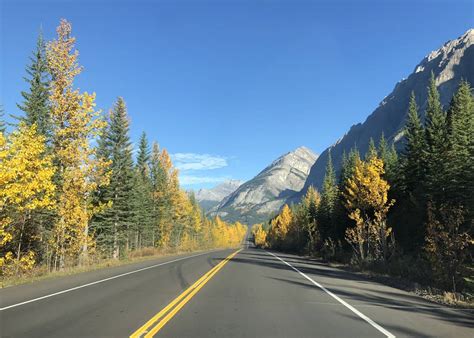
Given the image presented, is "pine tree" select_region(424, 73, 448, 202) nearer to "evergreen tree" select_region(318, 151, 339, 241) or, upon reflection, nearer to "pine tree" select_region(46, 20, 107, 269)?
"evergreen tree" select_region(318, 151, 339, 241)

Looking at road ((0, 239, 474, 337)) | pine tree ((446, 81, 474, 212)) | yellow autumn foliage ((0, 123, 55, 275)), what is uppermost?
pine tree ((446, 81, 474, 212))

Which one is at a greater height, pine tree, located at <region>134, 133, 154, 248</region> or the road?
pine tree, located at <region>134, 133, 154, 248</region>

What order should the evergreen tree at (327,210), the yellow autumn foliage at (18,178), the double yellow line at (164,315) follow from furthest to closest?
1. the evergreen tree at (327,210)
2. the yellow autumn foliage at (18,178)
3. the double yellow line at (164,315)

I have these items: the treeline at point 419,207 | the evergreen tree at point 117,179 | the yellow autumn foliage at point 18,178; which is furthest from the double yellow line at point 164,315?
the evergreen tree at point 117,179

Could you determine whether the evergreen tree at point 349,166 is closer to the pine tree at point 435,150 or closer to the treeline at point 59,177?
the pine tree at point 435,150

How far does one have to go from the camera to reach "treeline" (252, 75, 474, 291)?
15.7 meters

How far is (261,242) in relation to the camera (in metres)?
150

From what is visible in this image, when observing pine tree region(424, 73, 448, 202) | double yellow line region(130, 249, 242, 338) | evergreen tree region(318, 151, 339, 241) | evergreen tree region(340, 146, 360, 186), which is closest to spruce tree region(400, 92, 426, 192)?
pine tree region(424, 73, 448, 202)

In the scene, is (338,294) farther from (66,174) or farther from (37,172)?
(66,174)

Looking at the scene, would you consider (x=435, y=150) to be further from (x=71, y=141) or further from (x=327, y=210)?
(x=71, y=141)

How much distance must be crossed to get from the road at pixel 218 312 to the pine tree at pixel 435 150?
22381 millimetres

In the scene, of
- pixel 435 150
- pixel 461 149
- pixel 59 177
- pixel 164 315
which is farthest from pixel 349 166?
pixel 164 315

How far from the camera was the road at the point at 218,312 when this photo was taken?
7.16 metres

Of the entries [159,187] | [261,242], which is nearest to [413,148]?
[159,187]
